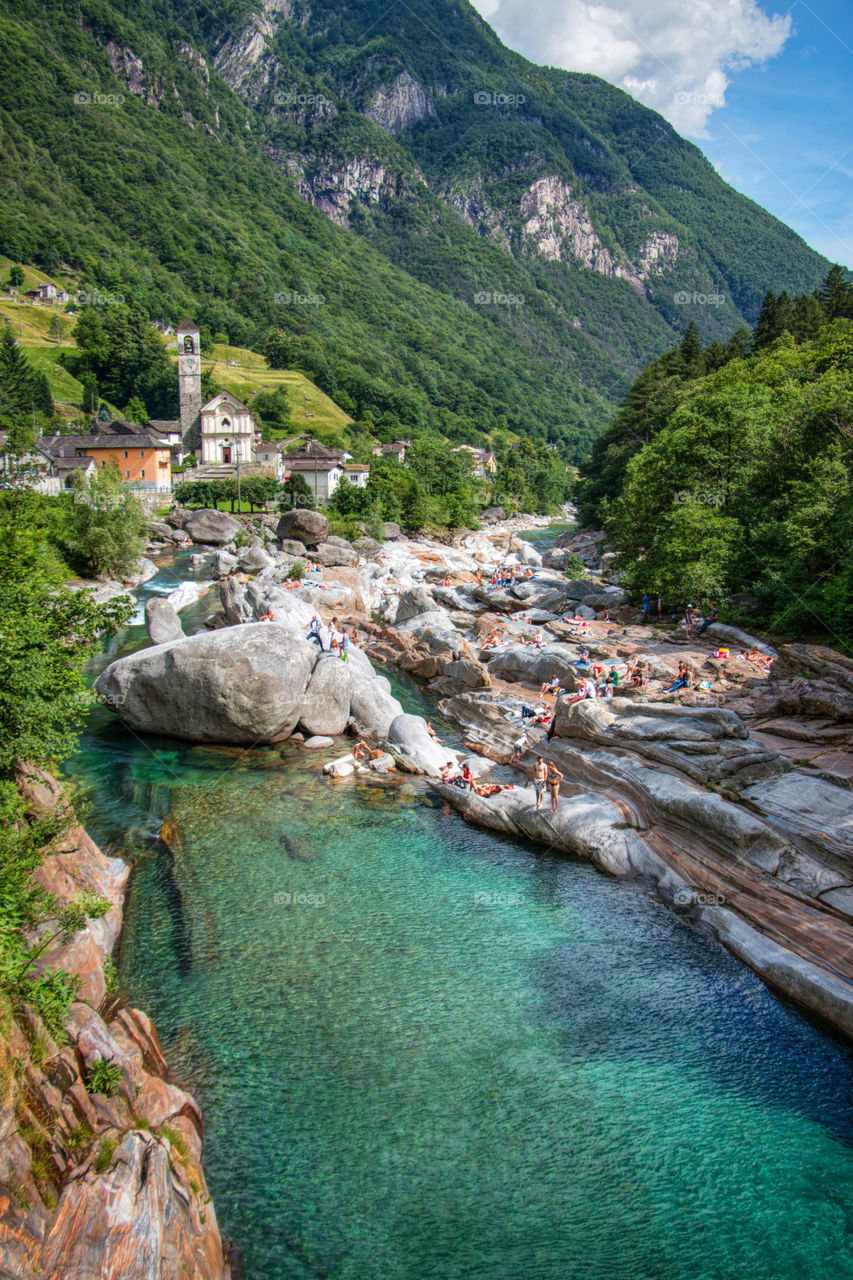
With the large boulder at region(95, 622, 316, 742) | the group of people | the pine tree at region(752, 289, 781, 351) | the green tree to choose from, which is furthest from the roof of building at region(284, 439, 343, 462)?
the large boulder at region(95, 622, 316, 742)

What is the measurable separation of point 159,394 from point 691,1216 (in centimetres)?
13078

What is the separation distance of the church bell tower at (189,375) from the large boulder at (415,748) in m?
99.6

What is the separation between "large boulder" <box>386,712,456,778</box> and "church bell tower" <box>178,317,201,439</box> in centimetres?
9959

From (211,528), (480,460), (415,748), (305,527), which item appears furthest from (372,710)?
(480,460)

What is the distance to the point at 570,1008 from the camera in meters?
13.1

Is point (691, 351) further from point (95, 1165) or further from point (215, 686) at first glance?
point (95, 1165)

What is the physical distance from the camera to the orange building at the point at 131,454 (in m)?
77.8

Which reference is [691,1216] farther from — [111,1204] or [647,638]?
[647,638]

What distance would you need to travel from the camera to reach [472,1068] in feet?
38.0

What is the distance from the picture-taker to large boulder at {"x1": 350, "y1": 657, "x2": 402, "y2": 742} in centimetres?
2522

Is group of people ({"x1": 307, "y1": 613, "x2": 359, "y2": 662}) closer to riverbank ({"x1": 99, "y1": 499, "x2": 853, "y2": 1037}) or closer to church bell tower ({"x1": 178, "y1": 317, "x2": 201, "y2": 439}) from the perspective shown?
riverbank ({"x1": 99, "y1": 499, "x2": 853, "y2": 1037})

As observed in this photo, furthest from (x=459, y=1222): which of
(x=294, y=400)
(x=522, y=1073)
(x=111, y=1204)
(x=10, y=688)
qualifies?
(x=294, y=400)

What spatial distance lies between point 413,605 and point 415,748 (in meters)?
19.4

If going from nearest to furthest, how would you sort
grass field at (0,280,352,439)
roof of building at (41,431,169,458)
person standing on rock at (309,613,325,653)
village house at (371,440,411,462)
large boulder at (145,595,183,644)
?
person standing on rock at (309,613,325,653) < large boulder at (145,595,183,644) < roof of building at (41,431,169,458) < grass field at (0,280,352,439) < village house at (371,440,411,462)
